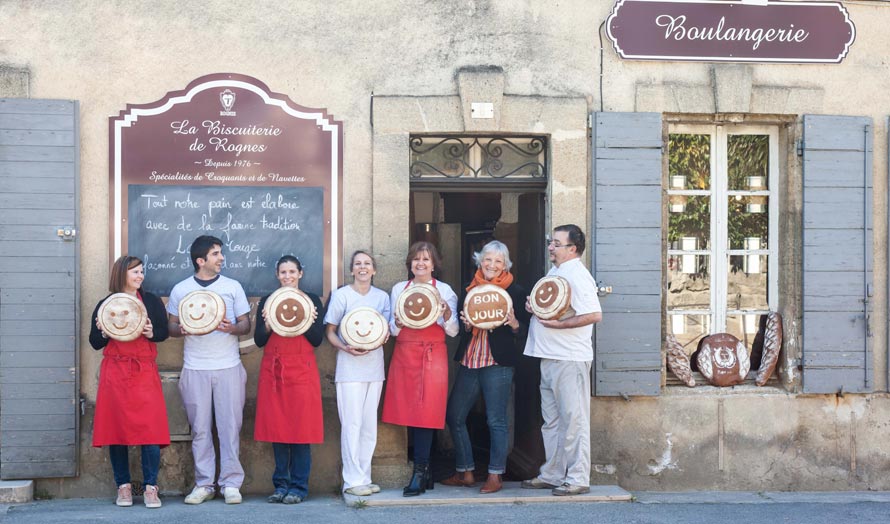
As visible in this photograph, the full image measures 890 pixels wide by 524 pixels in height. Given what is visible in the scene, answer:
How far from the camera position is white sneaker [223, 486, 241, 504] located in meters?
6.48

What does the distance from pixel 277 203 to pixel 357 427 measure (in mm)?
1601

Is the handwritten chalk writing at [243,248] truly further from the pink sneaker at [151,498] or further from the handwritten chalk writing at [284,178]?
the pink sneaker at [151,498]

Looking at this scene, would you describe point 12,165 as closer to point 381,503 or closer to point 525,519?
point 381,503

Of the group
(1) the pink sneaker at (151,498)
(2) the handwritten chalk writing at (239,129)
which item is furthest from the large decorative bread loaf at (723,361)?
(1) the pink sneaker at (151,498)

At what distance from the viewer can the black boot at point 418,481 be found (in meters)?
6.59

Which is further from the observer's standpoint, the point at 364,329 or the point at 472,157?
the point at 472,157

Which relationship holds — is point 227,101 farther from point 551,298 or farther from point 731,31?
point 731,31

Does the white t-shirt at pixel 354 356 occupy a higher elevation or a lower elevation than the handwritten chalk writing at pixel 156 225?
lower

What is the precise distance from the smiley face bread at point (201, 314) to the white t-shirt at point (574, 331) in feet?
6.58

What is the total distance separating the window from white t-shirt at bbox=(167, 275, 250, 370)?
3051 millimetres

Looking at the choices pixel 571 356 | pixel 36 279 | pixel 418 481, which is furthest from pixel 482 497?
pixel 36 279

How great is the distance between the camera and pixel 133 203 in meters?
6.79

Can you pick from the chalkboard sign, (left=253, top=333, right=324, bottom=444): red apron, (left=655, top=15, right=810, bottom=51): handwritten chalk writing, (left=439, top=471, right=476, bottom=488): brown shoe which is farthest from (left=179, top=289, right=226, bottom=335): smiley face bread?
(left=655, top=15, right=810, bottom=51): handwritten chalk writing

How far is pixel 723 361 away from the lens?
24.1 feet
